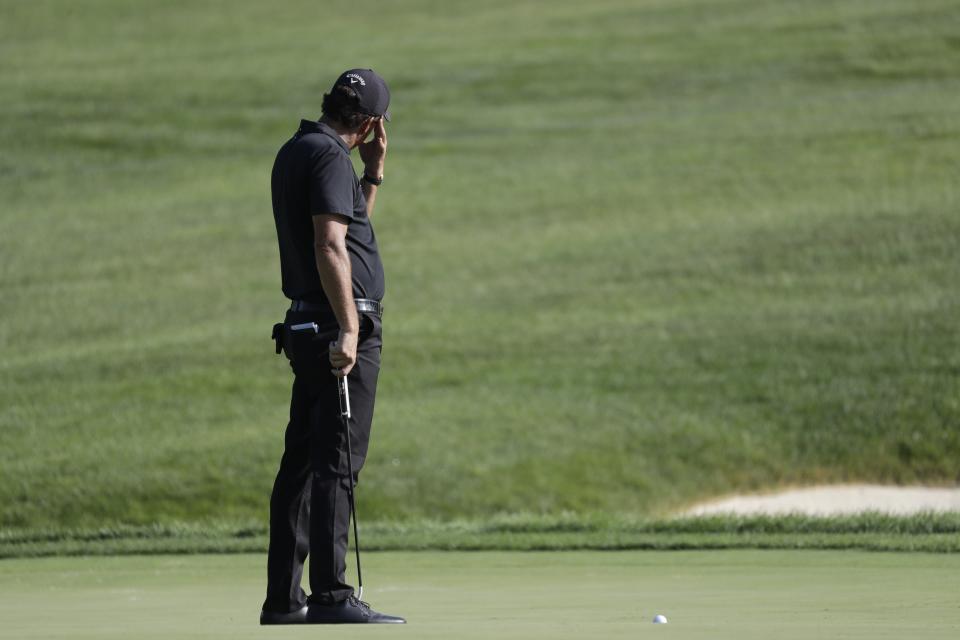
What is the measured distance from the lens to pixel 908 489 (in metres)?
16.0

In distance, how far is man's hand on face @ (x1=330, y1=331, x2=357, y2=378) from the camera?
5.77 meters

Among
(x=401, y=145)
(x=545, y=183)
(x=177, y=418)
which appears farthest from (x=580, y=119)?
(x=177, y=418)

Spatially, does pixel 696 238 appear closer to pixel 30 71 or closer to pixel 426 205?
Answer: pixel 426 205

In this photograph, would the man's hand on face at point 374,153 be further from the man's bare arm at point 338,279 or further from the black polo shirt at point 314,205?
the man's bare arm at point 338,279

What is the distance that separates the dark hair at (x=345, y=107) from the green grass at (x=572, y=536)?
16.1 feet

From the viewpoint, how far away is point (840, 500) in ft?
52.0

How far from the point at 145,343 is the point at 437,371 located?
3912 mm

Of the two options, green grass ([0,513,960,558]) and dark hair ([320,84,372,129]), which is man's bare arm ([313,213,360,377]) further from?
green grass ([0,513,960,558])

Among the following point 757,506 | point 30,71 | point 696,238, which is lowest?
point 757,506

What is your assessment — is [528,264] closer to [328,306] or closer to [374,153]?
[374,153]

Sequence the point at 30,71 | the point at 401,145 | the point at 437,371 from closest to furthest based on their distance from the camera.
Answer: the point at 437,371 → the point at 401,145 → the point at 30,71

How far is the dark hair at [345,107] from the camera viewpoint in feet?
19.8

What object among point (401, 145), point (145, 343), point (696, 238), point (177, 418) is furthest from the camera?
point (401, 145)

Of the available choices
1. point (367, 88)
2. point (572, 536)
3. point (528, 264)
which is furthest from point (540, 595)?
point (528, 264)
